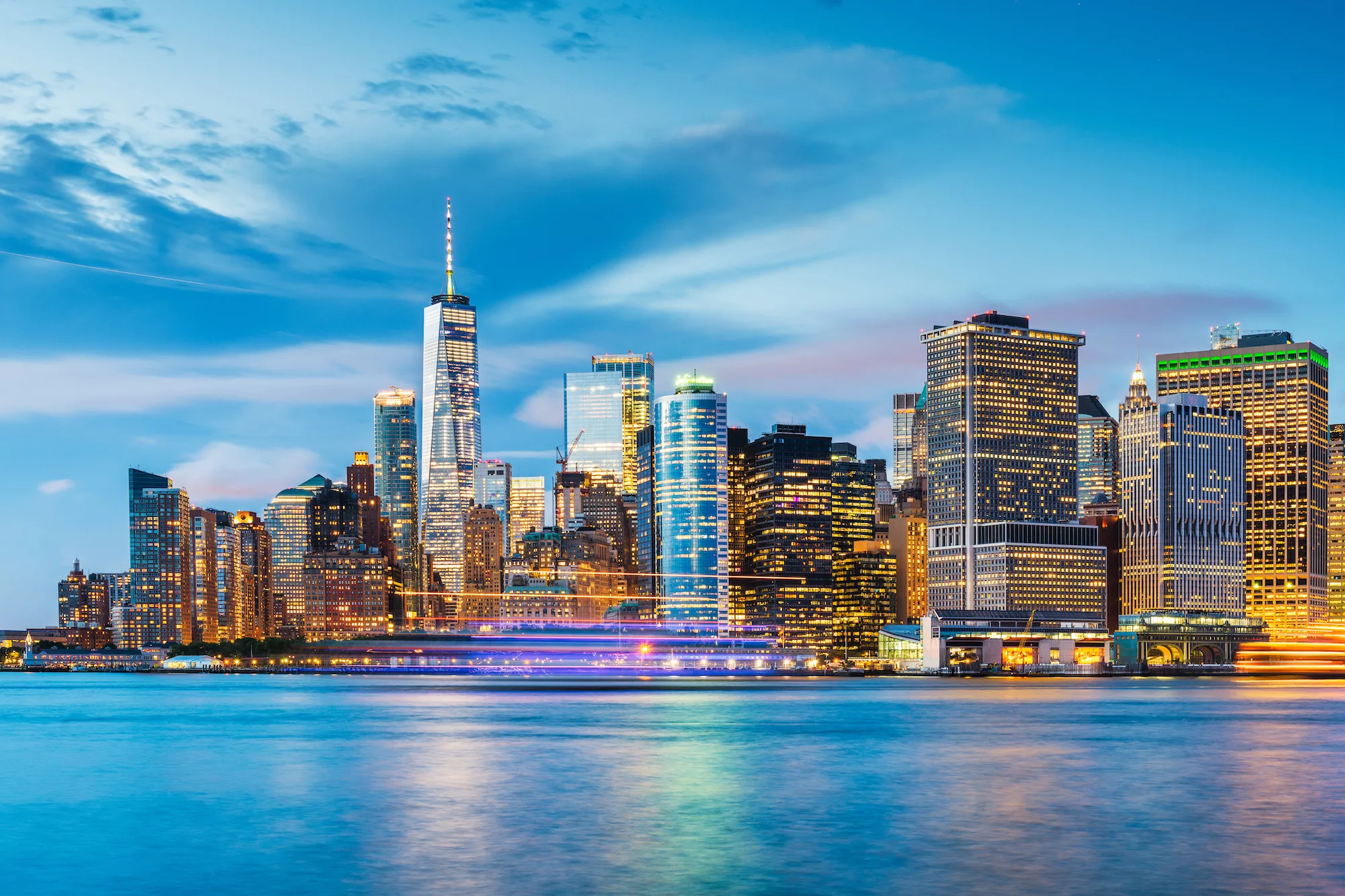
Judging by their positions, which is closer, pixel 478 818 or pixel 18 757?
pixel 478 818

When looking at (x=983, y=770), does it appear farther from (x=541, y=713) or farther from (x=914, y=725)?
(x=541, y=713)

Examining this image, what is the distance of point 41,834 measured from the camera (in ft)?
194

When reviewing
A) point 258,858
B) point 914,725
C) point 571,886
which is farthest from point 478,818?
point 914,725

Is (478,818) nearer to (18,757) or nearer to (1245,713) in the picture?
(18,757)

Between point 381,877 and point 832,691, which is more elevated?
point 381,877

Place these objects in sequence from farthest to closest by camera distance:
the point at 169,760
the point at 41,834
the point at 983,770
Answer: the point at 169,760, the point at 983,770, the point at 41,834

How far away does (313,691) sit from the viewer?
196 metres

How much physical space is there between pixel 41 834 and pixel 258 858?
11.6 m

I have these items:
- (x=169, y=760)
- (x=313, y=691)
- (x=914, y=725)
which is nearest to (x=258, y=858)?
(x=169, y=760)

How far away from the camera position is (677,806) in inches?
2552

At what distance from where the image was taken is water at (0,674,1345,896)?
4894cm

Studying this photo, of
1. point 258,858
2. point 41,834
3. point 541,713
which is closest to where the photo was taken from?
point 258,858

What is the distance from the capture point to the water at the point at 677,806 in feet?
161

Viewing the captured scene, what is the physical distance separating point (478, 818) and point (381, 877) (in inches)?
513
